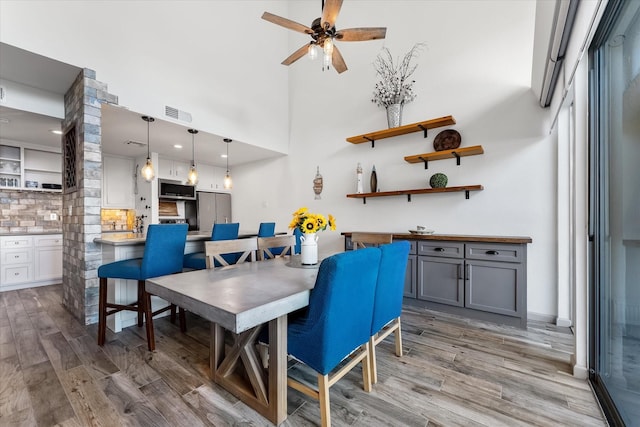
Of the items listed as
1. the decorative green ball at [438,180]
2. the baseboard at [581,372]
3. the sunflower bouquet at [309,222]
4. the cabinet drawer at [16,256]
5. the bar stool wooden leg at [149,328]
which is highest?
the decorative green ball at [438,180]

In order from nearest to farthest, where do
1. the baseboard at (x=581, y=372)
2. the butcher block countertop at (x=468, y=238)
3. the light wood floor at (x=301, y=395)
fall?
1. the light wood floor at (x=301, y=395)
2. the baseboard at (x=581, y=372)
3. the butcher block countertop at (x=468, y=238)

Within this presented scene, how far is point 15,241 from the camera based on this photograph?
4184mm

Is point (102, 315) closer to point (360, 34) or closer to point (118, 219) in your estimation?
point (360, 34)

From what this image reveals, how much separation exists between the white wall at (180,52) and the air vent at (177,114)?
62 millimetres

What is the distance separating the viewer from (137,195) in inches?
217

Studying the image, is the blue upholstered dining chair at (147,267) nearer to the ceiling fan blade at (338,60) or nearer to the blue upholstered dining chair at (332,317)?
the blue upholstered dining chair at (332,317)

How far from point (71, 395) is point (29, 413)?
0.18 meters

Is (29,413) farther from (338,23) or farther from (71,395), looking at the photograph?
(338,23)

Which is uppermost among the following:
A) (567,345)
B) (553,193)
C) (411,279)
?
(553,193)

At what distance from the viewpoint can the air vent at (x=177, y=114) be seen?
354 centimetres

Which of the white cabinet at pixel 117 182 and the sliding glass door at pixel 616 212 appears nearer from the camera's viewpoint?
the sliding glass door at pixel 616 212

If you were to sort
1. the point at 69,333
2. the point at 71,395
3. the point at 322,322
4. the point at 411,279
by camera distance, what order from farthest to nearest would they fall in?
the point at 411,279
the point at 69,333
the point at 71,395
the point at 322,322

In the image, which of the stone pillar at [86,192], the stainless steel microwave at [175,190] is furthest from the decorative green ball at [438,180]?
the stainless steel microwave at [175,190]

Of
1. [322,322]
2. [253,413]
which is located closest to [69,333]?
[253,413]
